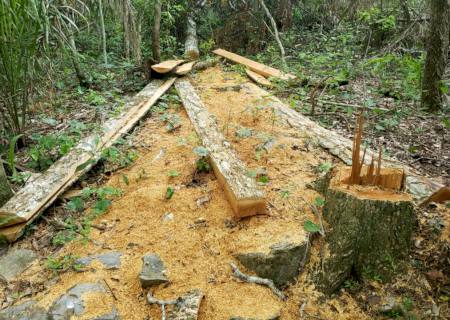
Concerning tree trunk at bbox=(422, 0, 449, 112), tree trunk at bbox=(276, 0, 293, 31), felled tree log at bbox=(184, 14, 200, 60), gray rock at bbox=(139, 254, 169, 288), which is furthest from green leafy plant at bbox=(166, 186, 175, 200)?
tree trunk at bbox=(276, 0, 293, 31)

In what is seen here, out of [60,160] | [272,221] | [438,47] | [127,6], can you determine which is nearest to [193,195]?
[272,221]

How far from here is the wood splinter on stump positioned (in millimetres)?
2402

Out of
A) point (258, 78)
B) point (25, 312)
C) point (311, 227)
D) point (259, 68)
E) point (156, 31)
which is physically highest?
point (156, 31)

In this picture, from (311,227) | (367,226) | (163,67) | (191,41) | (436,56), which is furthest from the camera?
(191,41)

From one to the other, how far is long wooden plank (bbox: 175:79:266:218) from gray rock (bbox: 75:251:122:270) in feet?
2.96

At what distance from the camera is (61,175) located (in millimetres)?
3406

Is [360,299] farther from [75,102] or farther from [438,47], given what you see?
[75,102]

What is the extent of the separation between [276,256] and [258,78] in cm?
456

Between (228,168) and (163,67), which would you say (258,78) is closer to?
(163,67)

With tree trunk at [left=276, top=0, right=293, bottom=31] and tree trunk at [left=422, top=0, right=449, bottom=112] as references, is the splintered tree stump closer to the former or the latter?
tree trunk at [left=422, top=0, right=449, bottom=112]

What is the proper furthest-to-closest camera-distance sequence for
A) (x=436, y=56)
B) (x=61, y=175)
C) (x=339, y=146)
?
(x=436, y=56), (x=339, y=146), (x=61, y=175)

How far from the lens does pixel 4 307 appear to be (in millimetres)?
2396

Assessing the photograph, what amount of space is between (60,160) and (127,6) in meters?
2.27

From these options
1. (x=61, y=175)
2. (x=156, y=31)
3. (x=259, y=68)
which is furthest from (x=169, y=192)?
(x=259, y=68)
